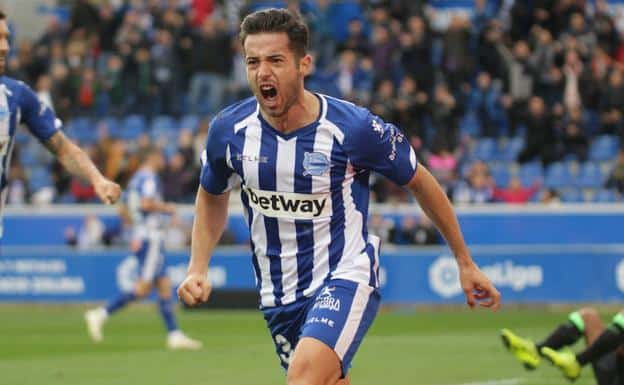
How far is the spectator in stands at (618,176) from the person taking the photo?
22562 mm

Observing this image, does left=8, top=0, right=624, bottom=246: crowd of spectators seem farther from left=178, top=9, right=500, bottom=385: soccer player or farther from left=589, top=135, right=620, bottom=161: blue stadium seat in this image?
left=178, top=9, right=500, bottom=385: soccer player

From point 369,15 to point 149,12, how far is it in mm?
4204

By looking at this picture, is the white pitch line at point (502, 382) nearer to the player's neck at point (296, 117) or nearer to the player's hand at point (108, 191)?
the player's hand at point (108, 191)

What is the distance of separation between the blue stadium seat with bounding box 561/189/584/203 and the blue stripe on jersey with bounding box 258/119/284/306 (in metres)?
16.9

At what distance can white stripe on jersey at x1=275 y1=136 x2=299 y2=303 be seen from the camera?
669 centimetres

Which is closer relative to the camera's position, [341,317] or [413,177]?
[341,317]

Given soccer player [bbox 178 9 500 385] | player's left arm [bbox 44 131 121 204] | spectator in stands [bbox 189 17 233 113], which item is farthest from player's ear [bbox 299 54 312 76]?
spectator in stands [bbox 189 17 233 113]

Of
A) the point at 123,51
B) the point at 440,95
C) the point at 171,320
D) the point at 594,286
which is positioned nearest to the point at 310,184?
the point at 171,320

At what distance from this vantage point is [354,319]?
663cm

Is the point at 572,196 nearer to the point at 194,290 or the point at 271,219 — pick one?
the point at 271,219

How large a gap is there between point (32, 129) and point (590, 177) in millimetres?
15579

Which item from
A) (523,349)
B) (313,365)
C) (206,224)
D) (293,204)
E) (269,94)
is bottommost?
(523,349)

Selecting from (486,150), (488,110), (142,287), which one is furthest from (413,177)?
(488,110)

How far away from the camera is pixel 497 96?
80.2 ft
